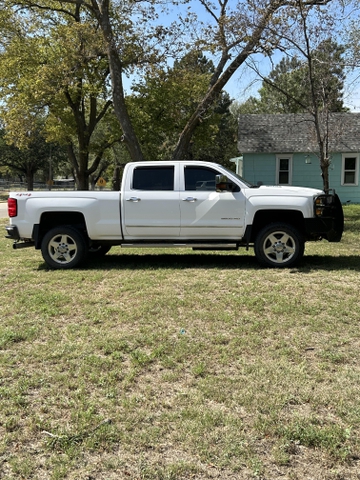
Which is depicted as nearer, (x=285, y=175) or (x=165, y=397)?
(x=165, y=397)

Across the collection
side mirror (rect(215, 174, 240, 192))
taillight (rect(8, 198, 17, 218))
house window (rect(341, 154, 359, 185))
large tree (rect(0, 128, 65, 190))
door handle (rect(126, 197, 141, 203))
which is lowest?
taillight (rect(8, 198, 17, 218))

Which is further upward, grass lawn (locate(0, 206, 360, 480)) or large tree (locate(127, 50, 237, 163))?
large tree (locate(127, 50, 237, 163))

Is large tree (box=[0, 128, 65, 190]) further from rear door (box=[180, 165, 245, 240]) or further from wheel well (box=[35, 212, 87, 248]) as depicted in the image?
rear door (box=[180, 165, 245, 240])

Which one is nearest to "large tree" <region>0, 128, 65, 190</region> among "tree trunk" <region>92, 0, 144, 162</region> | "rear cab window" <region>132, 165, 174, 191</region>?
"tree trunk" <region>92, 0, 144, 162</region>

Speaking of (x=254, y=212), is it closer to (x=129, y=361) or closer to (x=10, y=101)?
(x=129, y=361)

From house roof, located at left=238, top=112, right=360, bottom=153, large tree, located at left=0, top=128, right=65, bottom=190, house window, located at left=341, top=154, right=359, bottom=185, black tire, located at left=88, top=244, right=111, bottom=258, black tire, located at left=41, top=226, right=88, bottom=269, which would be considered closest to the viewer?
black tire, located at left=41, top=226, right=88, bottom=269

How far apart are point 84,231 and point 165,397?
4.87 meters

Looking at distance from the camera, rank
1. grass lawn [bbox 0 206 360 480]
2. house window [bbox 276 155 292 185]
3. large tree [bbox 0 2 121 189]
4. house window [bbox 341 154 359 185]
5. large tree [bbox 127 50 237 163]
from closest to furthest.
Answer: grass lawn [bbox 0 206 360 480] < large tree [bbox 0 2 121 189] < large tree [bbox 127 50 237 163] < house window [bbox 341 154 359 185] < house window [bbox 276 155 292 185]

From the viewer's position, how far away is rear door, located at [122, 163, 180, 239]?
24.9 ft

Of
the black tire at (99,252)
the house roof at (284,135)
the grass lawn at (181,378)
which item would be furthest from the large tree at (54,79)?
the grass lawn at (181,378)

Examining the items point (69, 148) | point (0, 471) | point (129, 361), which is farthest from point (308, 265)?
point (69, 148)

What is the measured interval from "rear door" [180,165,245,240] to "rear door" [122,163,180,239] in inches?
6.1

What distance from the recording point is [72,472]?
8.65ft

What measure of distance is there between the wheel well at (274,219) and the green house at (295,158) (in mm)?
15420
